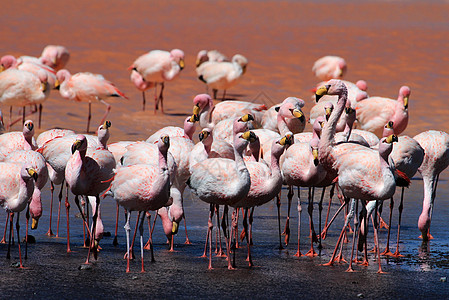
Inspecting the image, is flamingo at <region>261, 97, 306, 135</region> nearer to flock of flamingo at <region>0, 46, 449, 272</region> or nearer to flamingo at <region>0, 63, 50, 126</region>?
flock of flamingo at <region>0, 46, 449, 272</region>

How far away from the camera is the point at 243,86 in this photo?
20203 mm

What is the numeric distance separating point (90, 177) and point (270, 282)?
2022 mm

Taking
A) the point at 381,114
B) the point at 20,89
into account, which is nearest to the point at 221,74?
the point at 20,89

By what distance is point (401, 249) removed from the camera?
7.70 m

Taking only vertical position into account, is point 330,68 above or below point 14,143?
above

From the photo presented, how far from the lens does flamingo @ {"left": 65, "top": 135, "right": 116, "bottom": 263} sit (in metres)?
6.92

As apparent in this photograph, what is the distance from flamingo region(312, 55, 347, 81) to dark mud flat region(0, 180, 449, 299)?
10.7 m

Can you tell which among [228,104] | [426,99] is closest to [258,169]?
[228,104]

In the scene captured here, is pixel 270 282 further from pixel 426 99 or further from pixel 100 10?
pixel 100 10

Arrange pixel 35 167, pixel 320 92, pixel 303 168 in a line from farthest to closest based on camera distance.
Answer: pixel 303 168 → pixel 320 92 → pixel 35 167

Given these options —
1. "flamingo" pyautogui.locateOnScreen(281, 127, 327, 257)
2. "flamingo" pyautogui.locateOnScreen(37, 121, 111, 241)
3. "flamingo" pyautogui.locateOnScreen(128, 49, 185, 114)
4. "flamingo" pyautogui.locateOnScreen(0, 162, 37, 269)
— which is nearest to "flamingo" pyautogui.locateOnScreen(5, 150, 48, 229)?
"flamingo" pyautogui.locateOnScreen(0, 162, 37, 269)

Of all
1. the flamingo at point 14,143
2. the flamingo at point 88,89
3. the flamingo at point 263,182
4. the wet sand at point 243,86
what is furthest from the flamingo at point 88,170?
the flamingo at point 88,89

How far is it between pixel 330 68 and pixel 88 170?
1255 cm

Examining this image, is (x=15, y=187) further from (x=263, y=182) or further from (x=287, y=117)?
(x=287, y=117)
